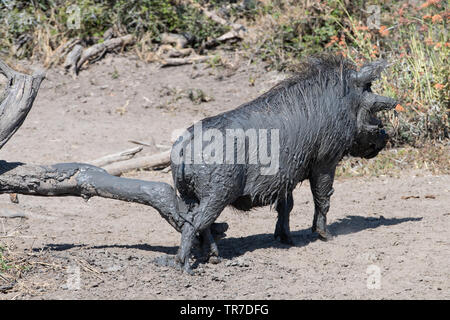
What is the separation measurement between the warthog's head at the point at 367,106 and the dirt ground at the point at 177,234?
904mm

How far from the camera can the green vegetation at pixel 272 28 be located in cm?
931

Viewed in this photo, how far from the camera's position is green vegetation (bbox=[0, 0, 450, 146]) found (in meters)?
9.31

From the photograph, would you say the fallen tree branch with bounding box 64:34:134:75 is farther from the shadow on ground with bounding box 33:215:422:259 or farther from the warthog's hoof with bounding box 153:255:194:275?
the warthog's hoof with bounding box 153:255:194:275

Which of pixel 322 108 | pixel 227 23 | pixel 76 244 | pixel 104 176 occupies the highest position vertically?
pixel 227 23

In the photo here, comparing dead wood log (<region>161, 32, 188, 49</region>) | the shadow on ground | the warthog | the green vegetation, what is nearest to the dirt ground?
the shadow on ground

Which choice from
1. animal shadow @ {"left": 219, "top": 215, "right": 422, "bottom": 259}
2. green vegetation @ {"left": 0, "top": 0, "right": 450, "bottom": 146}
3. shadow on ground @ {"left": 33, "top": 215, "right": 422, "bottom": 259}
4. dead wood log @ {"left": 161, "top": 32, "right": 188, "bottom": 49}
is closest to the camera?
shadow on ground @ {"left": 33, "top": 215, "right": 422, "bottom": 259}

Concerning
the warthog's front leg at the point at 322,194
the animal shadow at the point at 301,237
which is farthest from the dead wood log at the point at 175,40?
the warthog's front leg at the point at 322,194

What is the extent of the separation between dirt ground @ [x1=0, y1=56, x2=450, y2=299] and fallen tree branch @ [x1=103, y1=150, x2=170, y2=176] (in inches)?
4.5

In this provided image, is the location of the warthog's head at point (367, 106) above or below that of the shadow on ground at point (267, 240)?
above

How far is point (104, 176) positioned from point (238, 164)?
109 centimetres

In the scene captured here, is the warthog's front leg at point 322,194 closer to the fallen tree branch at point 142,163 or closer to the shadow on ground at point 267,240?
the shadow on ground at point 267,240

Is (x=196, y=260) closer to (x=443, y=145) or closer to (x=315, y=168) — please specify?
(x=315, y=168)

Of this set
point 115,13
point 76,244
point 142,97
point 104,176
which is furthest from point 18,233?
point 115,13

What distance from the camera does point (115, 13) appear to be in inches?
494
